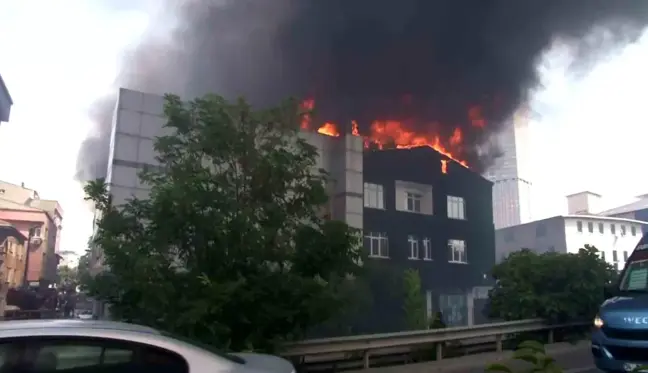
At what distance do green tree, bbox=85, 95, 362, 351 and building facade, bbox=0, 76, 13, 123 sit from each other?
32.0 ft

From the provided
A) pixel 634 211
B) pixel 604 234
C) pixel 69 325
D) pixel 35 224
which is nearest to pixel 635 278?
pixel 69 325

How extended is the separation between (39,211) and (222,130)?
8906mm

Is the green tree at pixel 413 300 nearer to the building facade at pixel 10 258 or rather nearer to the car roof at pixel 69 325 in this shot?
the building facade at pixel 10 258

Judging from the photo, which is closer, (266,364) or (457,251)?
(266,364)

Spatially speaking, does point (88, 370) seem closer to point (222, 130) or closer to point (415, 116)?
point (222, 130)

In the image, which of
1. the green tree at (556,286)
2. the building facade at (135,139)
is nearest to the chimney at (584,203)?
the building facade at (135,139)

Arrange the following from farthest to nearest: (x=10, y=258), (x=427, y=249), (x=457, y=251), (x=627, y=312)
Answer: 1. (x=457, y=251)
2. (x=427, y=249)
3. (x=10, y=258)
4. (x=627, y=312)

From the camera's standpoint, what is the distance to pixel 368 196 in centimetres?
1855

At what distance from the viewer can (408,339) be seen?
7.64 meters

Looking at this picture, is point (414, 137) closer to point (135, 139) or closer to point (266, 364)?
point (135, 139)

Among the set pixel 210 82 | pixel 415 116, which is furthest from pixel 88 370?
pixel 415 116

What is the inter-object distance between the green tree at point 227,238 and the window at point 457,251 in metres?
15.0

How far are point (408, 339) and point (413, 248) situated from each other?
41.1 feet

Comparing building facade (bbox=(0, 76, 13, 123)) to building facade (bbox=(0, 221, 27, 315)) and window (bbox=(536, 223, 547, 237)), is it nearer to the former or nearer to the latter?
building facade (bbox=(0, 221, 27, 315))
